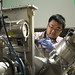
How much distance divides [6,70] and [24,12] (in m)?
0.46

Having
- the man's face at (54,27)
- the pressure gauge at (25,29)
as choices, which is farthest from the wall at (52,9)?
the pressure gauge at (25,29)

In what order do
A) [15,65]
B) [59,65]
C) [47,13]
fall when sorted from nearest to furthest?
[15,65] → [59,65] → [47,13]

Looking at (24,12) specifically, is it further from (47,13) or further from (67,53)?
(47,13)

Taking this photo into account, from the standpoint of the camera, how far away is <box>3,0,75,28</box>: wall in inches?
92.7

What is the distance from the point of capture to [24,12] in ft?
3.27

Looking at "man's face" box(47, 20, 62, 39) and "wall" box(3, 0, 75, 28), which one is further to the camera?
"wall" box(3, 0, 75, 28)

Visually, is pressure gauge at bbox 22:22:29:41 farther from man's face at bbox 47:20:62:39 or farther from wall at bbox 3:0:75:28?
wall at bbox 3:0:75:28

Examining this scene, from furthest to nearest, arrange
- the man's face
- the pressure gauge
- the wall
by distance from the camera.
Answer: the wall
the man's face
the pressure gauge

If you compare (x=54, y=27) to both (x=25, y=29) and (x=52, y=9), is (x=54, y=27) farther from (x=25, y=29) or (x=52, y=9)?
(x=25, y=29)

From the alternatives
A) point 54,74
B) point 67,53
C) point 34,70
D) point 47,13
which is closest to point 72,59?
point 67,53

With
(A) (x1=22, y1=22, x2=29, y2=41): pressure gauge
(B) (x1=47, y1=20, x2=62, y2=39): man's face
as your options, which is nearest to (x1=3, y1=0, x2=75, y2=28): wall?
(B) (x1=47, y1=20, x2=62, y2=39): man's face

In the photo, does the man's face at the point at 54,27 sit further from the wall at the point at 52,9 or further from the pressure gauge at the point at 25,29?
the pressure gauge at the point at 25,29

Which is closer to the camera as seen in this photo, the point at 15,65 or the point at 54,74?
the point at 15,65

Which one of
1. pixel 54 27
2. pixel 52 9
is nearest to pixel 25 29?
pixel 54 27
